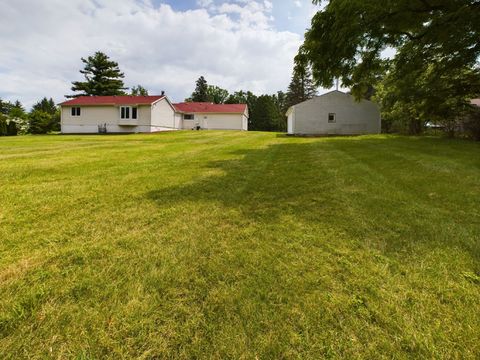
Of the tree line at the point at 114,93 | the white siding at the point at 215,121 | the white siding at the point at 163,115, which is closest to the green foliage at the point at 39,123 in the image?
the tree line at the point at 114,93

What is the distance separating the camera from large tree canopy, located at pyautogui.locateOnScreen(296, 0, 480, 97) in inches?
363

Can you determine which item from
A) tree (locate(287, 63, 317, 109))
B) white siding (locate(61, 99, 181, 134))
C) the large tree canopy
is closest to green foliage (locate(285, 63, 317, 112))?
tree (locate(287, 63, 317, 109))

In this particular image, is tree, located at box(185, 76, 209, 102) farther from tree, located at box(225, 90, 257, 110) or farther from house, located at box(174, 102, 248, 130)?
house, located at box(174, 102, 248, 130)

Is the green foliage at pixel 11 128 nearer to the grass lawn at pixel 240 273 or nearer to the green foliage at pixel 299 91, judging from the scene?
the grass lawn at pixel 240 273

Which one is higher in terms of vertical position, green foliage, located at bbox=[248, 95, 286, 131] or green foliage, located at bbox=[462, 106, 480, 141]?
green foliage, located at bbox=[248, 95, 286, 131]

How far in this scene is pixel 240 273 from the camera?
2.41m

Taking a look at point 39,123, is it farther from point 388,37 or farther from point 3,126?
point 388,37

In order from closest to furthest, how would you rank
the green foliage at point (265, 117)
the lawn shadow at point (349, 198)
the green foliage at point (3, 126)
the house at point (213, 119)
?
1. the lawn shadow at point (349, 198)
2. the green foliage at point (3, 126)
3. the house at point (213, 119)
4. the green foliage at point (265, 117)

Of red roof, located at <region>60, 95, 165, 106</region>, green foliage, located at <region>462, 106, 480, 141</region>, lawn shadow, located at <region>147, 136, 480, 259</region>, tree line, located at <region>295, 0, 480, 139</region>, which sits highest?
red roof, located at <region>60, 95, 165, 106</region>

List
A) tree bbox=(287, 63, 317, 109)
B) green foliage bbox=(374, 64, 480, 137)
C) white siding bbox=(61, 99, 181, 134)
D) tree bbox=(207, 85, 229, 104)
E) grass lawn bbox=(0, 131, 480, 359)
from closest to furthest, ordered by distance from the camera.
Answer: grass lawn bbox=(0, 131, 480, 359) → green foliage bbox=(374, 64, 480, 137) → white siding bbox=(61, 99, 181, 134) → tree bbox=(287, 63, 317, 109) → tree bbox=(207, 85, 229, 104)

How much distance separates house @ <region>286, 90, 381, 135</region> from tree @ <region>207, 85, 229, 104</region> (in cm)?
5330

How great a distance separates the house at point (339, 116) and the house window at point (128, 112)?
57.9 ft

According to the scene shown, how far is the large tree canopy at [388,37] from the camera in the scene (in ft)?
30.3

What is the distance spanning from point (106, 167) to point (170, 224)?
4.89 meters
